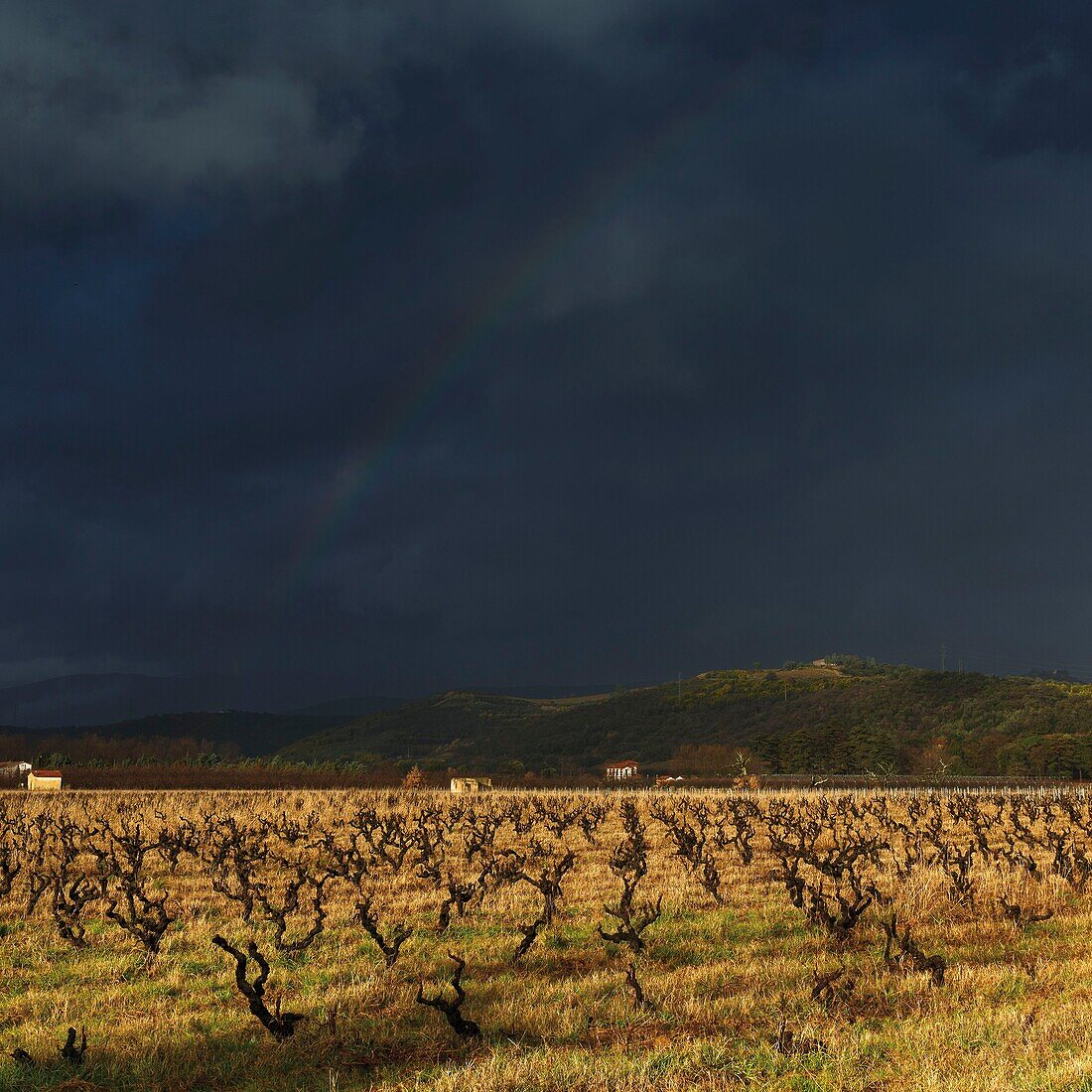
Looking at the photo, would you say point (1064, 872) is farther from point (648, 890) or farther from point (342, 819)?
point (342, 819)

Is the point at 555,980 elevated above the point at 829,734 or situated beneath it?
elevated above

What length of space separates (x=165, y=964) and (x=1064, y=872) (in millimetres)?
19026

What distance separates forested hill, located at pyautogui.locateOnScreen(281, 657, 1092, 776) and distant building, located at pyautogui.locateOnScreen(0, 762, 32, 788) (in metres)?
54.1

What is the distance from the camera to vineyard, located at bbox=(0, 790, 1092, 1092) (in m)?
9.52

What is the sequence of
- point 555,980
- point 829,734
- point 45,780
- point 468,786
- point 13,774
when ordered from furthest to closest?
point 829,734 → point 13,774 → point 468,786 → point 45,780 → point 555,980

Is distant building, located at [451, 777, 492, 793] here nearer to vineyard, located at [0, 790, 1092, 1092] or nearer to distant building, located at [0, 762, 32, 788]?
distant building, located at [0, 762, 32, 788]

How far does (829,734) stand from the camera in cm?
11338

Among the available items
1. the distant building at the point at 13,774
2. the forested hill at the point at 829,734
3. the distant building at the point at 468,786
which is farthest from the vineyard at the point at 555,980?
the forested hill at the point at 829,734

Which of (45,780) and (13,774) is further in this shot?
(13,774)

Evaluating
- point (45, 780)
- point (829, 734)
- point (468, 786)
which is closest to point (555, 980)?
point (468, 786)

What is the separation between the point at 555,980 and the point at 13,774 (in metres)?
75.7

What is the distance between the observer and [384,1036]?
10.7 meters

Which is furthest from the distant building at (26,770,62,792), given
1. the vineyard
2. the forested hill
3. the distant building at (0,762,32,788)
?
Result: the forested hill

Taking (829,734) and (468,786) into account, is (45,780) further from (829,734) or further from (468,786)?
(829,734)
